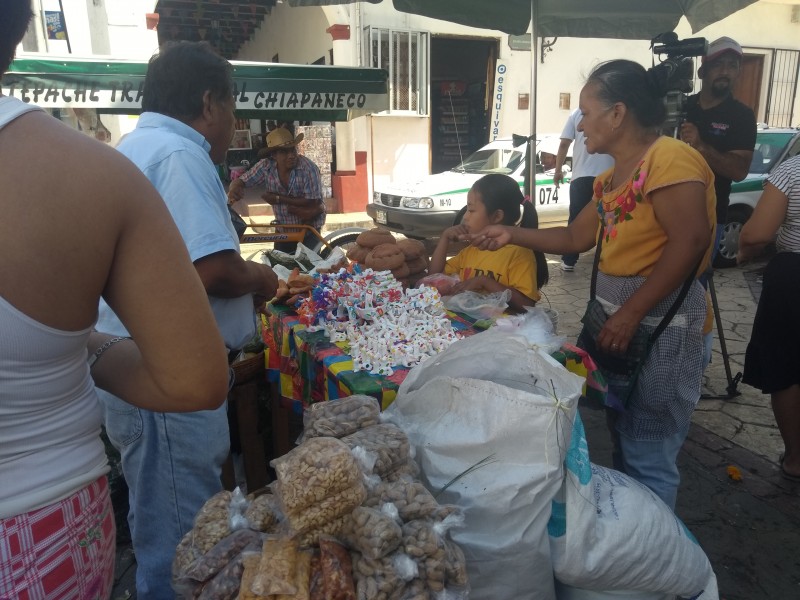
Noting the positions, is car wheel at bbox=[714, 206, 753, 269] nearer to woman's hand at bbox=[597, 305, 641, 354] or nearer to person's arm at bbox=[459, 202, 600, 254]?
person's arm at bbox=[459, 202, 600, 254]

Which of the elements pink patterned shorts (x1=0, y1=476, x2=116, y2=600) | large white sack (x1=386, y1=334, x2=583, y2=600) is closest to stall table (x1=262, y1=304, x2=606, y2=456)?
large white sack (x1=386, y1=334, x2=583, y2=600)

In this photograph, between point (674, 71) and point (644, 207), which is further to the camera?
point (674, 71)

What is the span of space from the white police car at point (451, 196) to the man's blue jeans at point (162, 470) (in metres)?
6.70

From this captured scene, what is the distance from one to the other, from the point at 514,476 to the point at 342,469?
17.8 inches

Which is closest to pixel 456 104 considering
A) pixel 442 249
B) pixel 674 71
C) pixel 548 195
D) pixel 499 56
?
pixel 499 56

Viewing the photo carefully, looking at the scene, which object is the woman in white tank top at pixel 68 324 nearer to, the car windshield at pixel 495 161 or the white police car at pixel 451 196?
the white police car at pixel 451 196

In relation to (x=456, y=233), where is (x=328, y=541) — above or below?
below

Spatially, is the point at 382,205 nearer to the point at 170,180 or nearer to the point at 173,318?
the point at 170,180

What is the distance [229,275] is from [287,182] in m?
4.07

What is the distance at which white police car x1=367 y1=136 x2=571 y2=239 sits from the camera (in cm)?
848

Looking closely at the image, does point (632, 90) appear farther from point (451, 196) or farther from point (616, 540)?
point (451, 196)

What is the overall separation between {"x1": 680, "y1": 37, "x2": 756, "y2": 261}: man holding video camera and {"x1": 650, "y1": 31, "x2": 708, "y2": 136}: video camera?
47 centimetres

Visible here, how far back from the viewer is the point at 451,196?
848cm

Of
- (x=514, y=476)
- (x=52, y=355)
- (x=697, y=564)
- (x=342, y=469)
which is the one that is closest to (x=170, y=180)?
(x=52, y=355)
